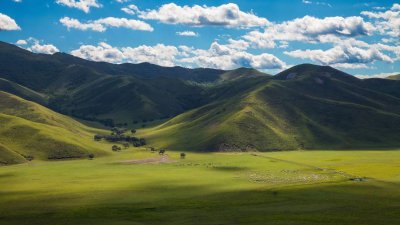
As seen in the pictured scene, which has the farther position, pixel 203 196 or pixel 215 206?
pixel 203 196

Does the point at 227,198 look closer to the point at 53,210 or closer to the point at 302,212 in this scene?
the point at 302,212

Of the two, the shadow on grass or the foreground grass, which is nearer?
the shadow on grass

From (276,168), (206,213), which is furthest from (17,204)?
(276,168)

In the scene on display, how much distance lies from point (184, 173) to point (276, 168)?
37703 millimetres

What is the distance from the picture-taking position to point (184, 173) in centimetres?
17488

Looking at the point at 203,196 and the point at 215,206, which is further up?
the point at 203,196

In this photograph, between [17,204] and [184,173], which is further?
[184,173]

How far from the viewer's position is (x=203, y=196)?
12250 centimetres

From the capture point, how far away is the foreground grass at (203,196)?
98.5 m

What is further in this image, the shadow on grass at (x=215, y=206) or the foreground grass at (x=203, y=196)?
the foreground grass at (x=203, y=196)

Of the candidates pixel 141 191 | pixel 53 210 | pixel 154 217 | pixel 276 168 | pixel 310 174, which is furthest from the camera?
pixel 276 168

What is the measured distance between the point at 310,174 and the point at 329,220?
71.3 meters

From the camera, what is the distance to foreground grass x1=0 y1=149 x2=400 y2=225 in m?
98.5

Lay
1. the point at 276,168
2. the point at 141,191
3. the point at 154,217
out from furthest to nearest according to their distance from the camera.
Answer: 1. the point at 276,168
2. the point at 141,191
3. the point at 154,217
